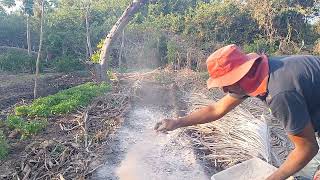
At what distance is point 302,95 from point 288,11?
1749 cm

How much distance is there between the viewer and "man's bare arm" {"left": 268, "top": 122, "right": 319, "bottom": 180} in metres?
2.32

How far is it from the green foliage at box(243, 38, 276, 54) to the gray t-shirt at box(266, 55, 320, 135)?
15230 millimetres

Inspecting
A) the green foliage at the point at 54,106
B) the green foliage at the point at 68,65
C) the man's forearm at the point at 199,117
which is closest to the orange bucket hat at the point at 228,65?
the man's forearm at the point at 199,117

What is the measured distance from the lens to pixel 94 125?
23.5ft

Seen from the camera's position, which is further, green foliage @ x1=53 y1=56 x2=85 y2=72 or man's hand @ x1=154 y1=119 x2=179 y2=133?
green foliage @ x1=53 y1=56 x2=85 y2=72

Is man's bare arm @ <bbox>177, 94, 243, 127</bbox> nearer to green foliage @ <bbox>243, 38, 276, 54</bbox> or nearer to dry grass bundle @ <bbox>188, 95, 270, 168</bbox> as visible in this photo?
dry grass bundle @ <bbox>188, 95, 270, 168</bbox>

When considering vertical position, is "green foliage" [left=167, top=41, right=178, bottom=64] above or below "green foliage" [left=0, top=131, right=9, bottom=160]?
above

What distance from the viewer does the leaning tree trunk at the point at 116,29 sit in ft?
41.1

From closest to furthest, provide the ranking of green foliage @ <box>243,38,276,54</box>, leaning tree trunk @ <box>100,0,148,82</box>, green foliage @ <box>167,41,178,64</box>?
1. leaning tree trunk @ <box>100,0,148,82</box>
2. green foliage @ <box>167,41,178,64</box>
3. green foliage @ <box>243,38,276,54</box>

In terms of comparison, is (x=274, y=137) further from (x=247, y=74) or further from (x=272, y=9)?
(x=272, y=9)

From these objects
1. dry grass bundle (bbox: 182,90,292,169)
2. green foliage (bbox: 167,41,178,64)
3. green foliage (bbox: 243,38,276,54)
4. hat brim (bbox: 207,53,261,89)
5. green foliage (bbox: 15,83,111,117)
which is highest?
hat brim (bbox: 207,53,261,89)

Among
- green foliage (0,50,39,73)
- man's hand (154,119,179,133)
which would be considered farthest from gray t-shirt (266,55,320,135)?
green foliage (0,50,39,73)

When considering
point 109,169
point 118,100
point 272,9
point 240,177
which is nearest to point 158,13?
point 272,9

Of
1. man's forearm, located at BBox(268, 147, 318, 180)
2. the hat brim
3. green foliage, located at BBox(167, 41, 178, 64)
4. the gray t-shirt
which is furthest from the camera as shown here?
green foliage, located at BBox(167, 41, 178, 64)
